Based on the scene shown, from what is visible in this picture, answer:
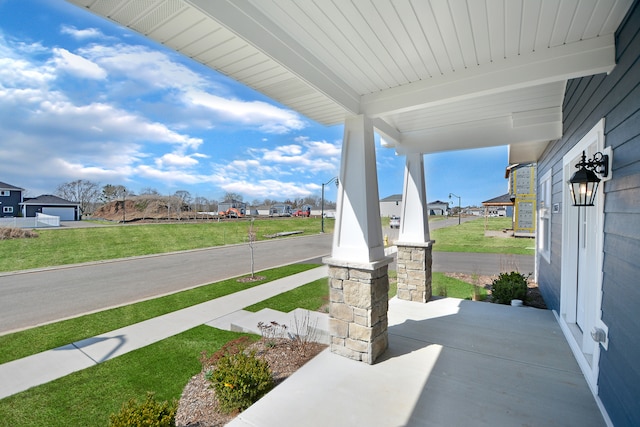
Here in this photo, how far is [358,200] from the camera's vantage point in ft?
11.0

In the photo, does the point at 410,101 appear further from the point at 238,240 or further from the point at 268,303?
the point at 238,240

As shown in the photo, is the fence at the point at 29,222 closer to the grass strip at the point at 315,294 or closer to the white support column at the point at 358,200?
the grass strip at the point at 315,294

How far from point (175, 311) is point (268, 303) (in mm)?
1820

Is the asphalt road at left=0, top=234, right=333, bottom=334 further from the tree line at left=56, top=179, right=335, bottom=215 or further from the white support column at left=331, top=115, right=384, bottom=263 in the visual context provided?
the tree line at left=56, top=179, right=335, bottom=215

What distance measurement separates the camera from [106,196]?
1081 inches

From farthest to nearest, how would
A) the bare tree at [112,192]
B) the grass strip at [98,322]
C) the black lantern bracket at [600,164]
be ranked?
the bare tree at [112,192] → the grass strip at [98,322] → the black lantern bracket at [600,164]

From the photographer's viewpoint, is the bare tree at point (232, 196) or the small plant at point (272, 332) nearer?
the small plant at point (272, 332)

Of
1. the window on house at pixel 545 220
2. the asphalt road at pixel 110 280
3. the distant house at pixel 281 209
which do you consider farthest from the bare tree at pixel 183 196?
the window on house at pixel 545 220

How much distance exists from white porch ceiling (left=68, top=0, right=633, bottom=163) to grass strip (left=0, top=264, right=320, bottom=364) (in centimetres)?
481

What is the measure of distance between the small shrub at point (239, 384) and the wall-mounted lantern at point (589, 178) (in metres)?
3.34

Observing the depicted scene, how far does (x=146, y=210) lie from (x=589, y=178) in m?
30.4

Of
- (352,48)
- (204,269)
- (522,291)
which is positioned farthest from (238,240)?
(352,48)

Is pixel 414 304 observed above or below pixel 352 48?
below

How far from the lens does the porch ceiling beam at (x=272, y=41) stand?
71.0 inches
